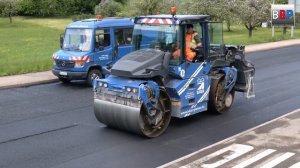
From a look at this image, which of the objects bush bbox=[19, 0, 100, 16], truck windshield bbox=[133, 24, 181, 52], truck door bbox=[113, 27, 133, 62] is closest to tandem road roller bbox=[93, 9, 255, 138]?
truck windshield bbox=[133, 24, 181, 52]

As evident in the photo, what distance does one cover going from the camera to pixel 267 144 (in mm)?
9914

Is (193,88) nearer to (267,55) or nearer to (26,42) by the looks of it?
(267,55)

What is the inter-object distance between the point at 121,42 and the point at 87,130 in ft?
25.6

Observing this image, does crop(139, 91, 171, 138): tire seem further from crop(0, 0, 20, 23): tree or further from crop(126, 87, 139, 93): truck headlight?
crop(0, 0, 20, 23): tree

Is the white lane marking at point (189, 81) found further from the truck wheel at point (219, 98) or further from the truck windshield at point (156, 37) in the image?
the truck wheel at point (219, 98)

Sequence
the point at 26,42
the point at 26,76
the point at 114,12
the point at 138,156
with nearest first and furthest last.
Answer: the point at 138,156 < the point at 26,76 < the point at 26,42 < the point at 114,12

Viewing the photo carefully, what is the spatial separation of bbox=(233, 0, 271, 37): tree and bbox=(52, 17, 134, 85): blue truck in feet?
83.1

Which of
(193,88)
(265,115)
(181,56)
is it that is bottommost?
(265,115)

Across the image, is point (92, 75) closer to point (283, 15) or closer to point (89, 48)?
point (89, 48)

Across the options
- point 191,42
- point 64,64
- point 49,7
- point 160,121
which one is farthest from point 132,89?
point 49,7

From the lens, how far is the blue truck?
57.5 feet

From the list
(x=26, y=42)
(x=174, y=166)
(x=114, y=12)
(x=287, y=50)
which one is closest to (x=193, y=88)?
(x=174, y=166)

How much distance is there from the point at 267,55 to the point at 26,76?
49.9 ft

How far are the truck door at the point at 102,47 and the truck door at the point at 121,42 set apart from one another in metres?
0.25
